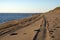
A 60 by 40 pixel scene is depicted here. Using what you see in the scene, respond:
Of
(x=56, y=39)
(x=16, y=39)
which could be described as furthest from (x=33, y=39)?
(x=56, y=39)

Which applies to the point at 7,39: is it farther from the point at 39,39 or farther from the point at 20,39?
the point at 39,39

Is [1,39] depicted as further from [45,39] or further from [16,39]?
[45,39]

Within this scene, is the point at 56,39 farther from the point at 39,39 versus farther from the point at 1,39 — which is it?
the point at 1,39

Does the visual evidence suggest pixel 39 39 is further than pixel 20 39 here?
No

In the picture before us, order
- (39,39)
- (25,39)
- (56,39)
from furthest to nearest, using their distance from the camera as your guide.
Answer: (56,39) < (25,39) < (39,39)

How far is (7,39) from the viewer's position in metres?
9.59

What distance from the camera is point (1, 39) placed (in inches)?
384

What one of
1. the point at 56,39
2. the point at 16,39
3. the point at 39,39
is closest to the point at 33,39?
the point at 39,39

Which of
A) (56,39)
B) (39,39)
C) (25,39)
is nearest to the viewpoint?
(39,39)

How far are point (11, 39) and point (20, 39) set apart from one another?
0.50 meters

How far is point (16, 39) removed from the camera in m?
9.41

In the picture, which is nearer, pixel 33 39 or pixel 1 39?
pixel 33 39

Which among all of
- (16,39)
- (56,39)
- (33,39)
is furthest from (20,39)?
(56,39)

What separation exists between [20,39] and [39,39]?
116 centimetres
